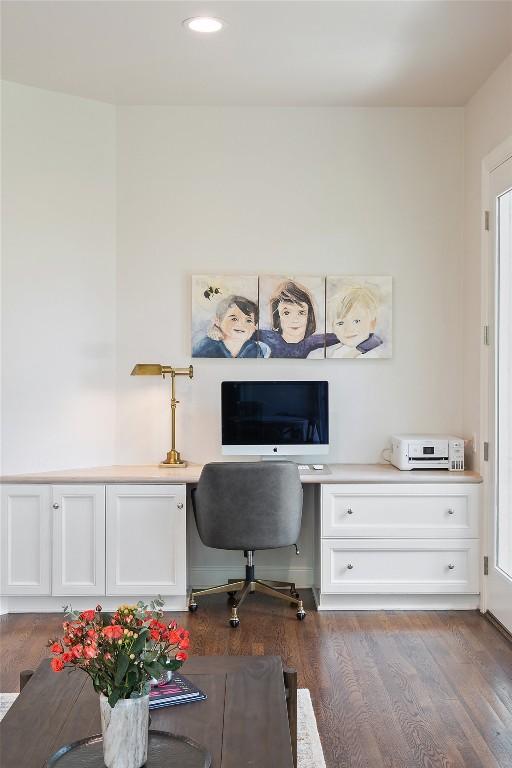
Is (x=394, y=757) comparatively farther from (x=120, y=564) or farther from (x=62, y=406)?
(x=62, y=406)

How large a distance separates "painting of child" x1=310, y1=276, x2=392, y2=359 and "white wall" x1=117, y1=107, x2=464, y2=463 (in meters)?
0.07

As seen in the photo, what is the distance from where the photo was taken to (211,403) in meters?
4.68

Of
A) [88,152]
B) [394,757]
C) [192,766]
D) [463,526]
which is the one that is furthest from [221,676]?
[88,152]

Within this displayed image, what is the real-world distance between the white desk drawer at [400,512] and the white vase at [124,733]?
8.24 ft

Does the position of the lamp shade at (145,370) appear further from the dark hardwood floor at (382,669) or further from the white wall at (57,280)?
the dark hardwood floor at (382,669)

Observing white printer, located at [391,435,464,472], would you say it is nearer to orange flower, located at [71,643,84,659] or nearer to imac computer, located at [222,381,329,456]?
imac computer, located at [222,381,329,456]

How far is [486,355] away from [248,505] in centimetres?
149

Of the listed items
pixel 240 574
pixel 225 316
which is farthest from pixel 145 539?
pixel 225 316

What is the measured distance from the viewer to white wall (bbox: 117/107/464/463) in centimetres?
466

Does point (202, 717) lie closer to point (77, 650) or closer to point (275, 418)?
point (77, 650)

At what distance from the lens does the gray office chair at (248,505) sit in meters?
3.94

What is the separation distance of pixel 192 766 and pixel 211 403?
2998mm

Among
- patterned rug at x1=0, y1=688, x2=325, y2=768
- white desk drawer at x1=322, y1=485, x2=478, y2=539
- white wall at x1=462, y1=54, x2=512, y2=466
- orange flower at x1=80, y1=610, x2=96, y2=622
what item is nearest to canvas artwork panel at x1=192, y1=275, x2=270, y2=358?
white desk drawer at x1=322, y1=485, x2=478, y2=539

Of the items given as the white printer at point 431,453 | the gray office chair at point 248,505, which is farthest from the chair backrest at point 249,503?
the white printer at point 431,453
